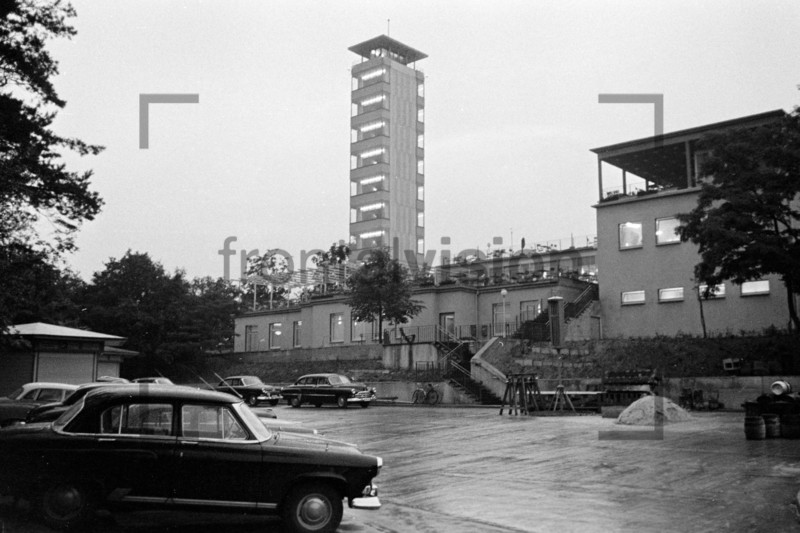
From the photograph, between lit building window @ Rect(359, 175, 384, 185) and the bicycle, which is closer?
the bicycle

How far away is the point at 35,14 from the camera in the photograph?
21094mm

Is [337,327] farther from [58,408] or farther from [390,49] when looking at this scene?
[390,49]

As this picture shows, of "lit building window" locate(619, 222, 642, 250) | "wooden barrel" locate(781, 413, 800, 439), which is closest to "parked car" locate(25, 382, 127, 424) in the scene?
"wooden barrel" locate(781, 413, 800, 439)

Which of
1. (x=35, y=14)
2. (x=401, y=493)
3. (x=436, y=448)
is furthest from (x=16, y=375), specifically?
(x=401, y=493)

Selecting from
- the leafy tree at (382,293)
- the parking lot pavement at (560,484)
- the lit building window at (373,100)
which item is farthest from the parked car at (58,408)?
the lit building window at (373,100)

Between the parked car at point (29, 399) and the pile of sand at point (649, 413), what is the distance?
582 inches

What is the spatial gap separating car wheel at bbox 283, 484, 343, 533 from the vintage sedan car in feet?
0.04

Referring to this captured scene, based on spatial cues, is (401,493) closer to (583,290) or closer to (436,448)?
(436,448)

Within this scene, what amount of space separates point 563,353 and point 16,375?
75.4 feet

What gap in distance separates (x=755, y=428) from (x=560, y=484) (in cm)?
748

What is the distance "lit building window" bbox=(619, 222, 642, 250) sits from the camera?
4034 centimetres

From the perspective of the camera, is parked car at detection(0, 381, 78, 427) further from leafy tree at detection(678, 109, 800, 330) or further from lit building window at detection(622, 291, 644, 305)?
lit building window at detection(622, 291, 644, 305)

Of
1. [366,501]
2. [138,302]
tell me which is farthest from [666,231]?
[138,302]

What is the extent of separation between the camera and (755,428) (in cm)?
1712
